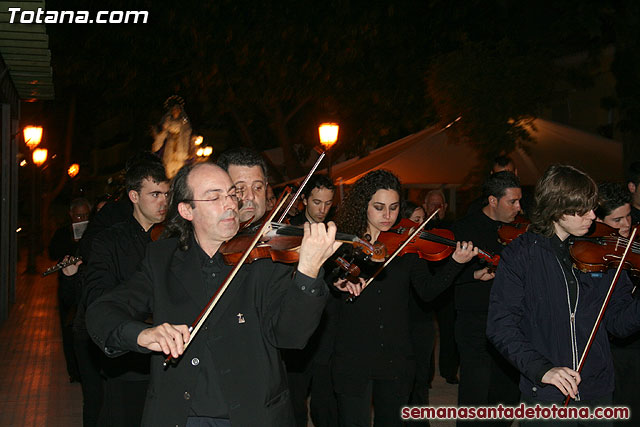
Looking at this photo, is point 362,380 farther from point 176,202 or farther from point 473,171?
point 473,171

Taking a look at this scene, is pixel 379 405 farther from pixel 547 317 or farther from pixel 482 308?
pixel 482 308

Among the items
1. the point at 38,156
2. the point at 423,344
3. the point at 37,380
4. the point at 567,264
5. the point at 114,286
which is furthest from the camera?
the point at 38,156

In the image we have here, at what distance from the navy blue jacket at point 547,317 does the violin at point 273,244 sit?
109cm

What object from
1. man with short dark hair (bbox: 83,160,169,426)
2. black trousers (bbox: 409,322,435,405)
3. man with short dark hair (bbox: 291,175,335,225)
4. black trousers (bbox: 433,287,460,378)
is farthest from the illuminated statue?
black trousers (bbox: 433,287,460,378)

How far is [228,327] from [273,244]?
45 centimetres

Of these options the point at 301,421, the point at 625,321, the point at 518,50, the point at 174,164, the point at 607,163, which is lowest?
the point at 301,421

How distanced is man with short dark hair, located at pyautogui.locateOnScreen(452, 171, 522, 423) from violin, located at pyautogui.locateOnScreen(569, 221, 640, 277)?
1.44 meters

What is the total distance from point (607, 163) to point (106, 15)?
12404 mm

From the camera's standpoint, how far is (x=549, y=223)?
4.22 metres

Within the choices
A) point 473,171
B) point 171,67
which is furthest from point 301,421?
point 171,67

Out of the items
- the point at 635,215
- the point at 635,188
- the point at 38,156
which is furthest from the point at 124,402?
the point at 38,156

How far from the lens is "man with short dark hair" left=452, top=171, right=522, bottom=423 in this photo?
20.1 ft

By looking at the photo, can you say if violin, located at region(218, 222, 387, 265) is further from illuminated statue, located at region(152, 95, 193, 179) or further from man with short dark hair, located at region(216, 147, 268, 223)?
illuminated statue, located at region(152, 95, 193, 179)

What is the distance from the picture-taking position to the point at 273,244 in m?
3.44
